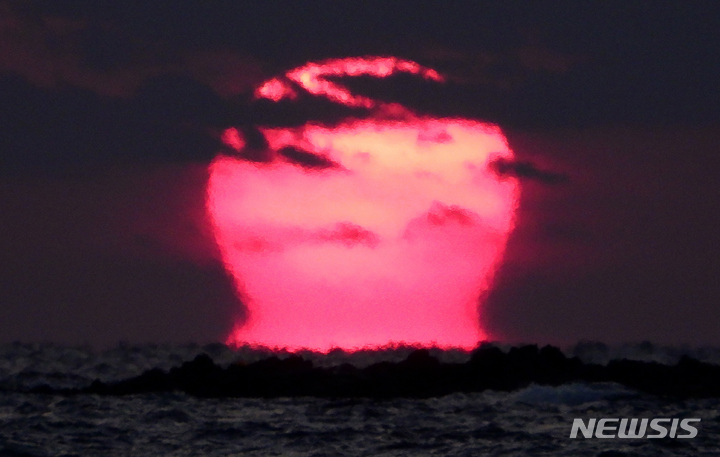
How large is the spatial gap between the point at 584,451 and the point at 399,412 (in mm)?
12080

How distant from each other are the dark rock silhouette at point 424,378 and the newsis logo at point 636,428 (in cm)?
902

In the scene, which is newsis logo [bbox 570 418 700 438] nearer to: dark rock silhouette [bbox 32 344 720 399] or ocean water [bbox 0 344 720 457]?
ocean water [bbox 0 344 720 457]

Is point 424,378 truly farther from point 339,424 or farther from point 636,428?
point 636,428

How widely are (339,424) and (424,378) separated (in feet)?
36.3

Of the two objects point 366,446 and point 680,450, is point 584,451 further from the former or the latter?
point 366,446

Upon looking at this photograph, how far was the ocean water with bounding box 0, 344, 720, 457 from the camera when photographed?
1484 inches

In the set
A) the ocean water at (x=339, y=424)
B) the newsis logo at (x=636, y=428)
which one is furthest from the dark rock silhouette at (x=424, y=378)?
the newsis logo at (x=636, y=428)

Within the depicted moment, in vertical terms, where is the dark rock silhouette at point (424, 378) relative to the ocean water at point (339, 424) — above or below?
above

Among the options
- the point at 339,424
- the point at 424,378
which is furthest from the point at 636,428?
the point at 424,378

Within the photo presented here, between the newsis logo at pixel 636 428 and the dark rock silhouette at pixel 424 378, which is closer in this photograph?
the newsis logo at pixel 636 428

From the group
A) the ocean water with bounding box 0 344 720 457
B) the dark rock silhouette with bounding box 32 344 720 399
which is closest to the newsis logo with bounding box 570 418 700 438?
the ocean water with bounding box 0 344 720 457

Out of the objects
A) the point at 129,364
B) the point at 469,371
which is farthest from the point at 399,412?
the point at 129,364

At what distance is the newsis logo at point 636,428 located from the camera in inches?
1539

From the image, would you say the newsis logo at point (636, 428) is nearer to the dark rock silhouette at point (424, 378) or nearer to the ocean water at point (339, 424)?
the ocean water at point (339, 424)
